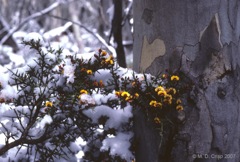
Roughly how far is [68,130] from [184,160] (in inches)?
21.5

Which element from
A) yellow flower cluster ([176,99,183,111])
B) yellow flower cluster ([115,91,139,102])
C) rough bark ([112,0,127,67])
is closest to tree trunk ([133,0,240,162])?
yellow flower cluster ([176,99,183,111])

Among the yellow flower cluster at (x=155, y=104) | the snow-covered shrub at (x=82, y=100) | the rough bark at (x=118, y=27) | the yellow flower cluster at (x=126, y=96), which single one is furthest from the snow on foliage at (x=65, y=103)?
the rough bark at (x=118, y=27)

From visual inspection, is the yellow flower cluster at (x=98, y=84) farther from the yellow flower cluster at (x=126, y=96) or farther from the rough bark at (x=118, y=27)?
the rough bark at (x=118, y=27)

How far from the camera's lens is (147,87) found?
157 cm

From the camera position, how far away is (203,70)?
162 centimetres

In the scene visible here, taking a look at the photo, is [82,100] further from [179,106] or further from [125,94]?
[179,106]

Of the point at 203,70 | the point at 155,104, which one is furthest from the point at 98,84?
the point at 203,70

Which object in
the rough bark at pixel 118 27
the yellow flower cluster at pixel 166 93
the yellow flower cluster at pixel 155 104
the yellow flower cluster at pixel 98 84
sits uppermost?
the rough bark at pixel 118 27

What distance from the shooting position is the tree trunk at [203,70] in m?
1.59

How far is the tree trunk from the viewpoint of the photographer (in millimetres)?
1593

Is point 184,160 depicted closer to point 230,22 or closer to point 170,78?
point 170,78

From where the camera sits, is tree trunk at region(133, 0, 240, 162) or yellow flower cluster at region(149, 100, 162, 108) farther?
tree trunk at region(133, 0, 240, 162)

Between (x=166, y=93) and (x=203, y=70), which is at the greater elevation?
(x=203, y=70)

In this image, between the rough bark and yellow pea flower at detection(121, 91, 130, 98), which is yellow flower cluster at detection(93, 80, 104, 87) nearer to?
yellow pea flower at detection(121, 91, 130, 98)
